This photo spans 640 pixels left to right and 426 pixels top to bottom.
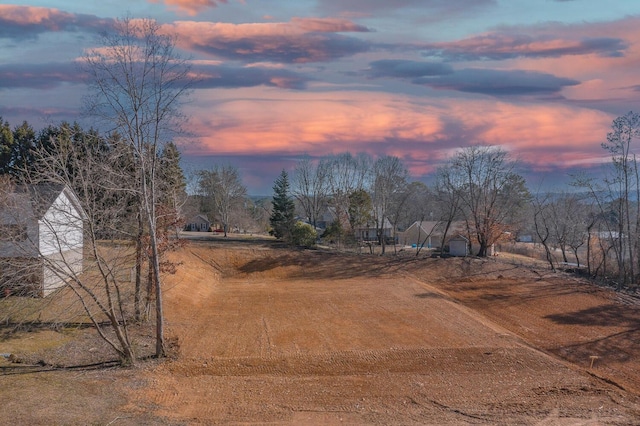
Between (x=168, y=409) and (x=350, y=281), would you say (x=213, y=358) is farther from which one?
(x=350, y=281)

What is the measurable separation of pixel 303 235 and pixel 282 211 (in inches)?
307

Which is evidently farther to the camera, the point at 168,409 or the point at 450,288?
the point at 450,288

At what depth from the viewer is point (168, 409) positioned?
1263cm

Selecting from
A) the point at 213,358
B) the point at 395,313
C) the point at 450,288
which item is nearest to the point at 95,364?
the point at 213,358

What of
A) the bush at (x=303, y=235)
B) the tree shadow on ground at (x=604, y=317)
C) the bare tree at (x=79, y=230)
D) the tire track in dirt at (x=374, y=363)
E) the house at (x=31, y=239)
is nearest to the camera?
the house at (x=31, y=239)

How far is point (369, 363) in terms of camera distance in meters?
17.1

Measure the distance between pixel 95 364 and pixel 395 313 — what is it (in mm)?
14159

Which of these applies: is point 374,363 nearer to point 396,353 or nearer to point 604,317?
point 396,353

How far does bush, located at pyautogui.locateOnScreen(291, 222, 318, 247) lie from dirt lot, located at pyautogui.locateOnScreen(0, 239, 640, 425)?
11239 millimetres

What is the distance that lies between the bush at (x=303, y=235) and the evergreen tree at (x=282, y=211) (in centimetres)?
364

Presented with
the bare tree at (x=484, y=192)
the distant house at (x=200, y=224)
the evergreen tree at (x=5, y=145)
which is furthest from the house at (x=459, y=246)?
the distant house at (x=200, y=224)

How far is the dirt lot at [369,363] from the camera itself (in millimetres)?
12625

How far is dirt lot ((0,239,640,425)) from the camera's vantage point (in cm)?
1262

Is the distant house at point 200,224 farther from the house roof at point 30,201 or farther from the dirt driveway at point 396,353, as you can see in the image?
the house roof at point 30,201
